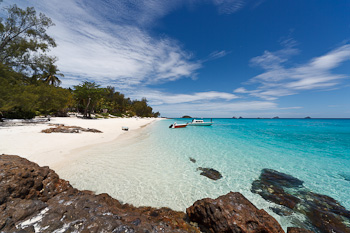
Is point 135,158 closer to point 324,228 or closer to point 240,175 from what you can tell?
point 240,175

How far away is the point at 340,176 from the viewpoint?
7.92 meters

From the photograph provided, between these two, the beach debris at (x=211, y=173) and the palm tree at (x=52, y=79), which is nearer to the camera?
the beach debris at (x=211, y=173)

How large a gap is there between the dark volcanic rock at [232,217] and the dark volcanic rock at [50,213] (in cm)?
49

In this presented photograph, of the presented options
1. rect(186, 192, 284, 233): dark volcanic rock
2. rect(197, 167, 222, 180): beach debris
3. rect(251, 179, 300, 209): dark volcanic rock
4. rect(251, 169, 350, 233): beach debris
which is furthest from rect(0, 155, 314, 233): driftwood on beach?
rect(197, 167, 222, 180): beach debris

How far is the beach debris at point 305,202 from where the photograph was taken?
412 centimetres

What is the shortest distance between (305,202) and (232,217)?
4447 mm

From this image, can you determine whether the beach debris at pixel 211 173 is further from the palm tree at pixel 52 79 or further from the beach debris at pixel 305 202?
the palm tree at pixel 52 79

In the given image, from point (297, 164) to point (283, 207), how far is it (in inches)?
280

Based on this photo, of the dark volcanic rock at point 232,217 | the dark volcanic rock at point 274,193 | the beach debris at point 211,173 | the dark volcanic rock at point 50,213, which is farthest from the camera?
the beach debris at point 211,173

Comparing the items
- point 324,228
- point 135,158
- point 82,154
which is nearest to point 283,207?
point 324,228

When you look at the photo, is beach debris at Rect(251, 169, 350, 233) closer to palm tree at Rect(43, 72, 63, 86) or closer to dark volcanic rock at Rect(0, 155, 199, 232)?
dark volcanic rock at Rect(0, 155, 199, 232)

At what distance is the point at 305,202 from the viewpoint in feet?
16.9

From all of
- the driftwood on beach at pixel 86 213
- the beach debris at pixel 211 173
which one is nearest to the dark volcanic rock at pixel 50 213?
the driftwood on beach at pixel 86 213

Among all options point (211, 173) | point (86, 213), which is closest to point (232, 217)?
point (86, 213)
